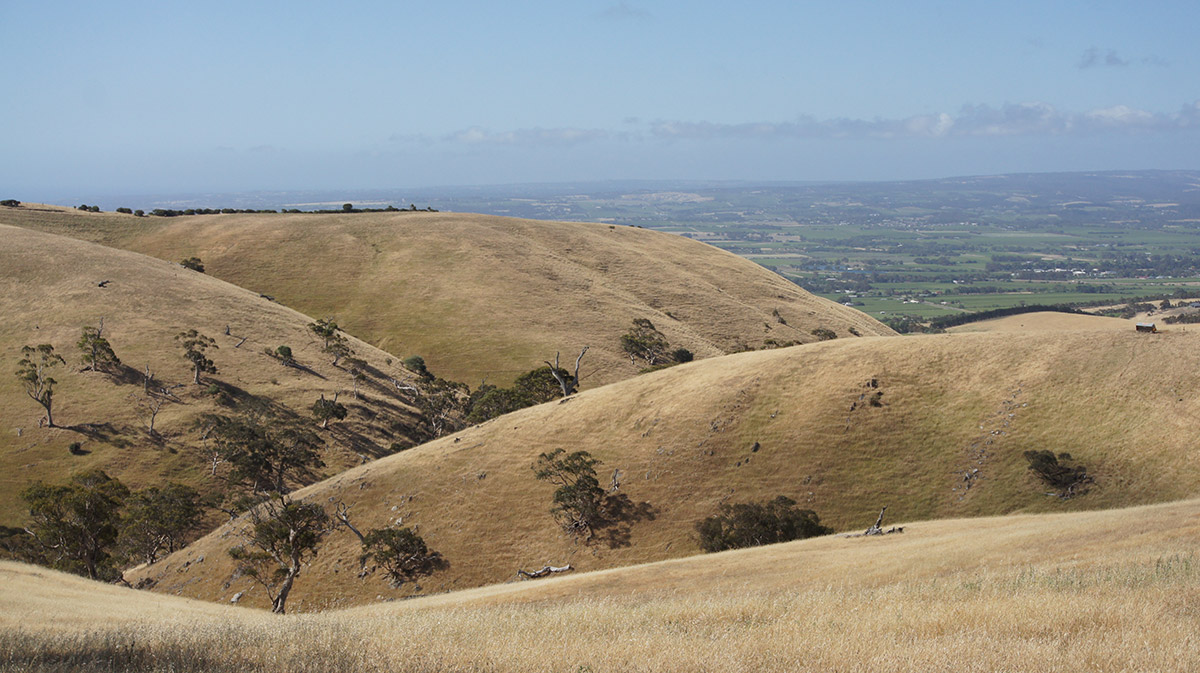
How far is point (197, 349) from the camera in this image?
7806 centimetres

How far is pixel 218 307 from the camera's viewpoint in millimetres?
91625

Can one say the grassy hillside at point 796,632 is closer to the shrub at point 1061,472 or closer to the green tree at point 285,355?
the shrub at point 1061,472

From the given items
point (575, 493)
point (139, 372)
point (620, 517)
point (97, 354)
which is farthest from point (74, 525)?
point (97, 354)

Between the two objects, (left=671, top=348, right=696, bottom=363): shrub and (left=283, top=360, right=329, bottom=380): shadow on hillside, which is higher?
(left=283, top=360, right=329, bottom=380): shadow on hillside

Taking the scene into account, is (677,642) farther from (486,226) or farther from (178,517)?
(486,226)

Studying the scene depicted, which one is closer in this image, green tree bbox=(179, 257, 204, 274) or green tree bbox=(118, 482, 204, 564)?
green tree bbox=(118, 482, 204, 564)

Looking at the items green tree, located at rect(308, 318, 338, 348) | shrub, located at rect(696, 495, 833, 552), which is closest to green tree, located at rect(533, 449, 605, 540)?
shrub, located at rect(696, 495, 833, 552)

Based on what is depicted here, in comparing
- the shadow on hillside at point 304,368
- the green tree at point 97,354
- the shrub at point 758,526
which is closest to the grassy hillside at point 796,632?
the shrub at point 758,526

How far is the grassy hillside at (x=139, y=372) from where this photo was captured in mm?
61750

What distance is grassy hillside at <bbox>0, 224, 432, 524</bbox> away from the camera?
61.8m

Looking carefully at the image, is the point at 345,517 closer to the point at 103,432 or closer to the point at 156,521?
the point at 156,521

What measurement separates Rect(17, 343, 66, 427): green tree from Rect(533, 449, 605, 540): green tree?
4703 centimetres

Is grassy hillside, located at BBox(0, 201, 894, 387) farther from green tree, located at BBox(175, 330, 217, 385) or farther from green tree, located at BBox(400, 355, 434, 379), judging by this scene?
green tree, located at BBox(175, 330, 217, 385)

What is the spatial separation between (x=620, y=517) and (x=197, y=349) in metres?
56.5
